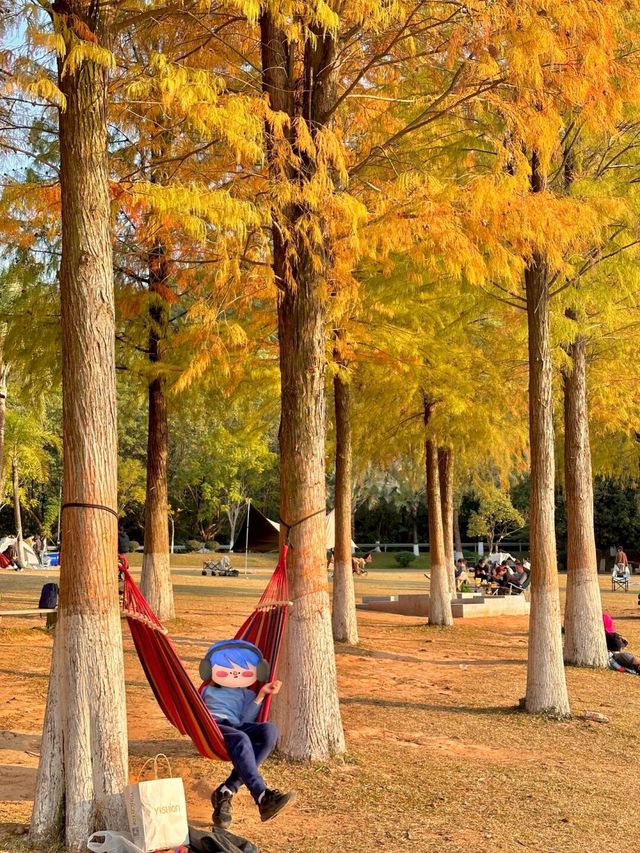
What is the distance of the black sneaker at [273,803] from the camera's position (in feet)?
17.9

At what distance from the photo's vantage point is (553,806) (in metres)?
6.41

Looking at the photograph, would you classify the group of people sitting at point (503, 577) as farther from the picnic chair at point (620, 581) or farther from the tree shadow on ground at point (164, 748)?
the tree shadow on ground at point (164, 748)

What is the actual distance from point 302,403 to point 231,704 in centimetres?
261

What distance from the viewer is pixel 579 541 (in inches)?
522

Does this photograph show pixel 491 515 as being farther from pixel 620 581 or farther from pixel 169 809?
pixel 169 809

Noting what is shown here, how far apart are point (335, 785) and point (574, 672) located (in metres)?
6.67

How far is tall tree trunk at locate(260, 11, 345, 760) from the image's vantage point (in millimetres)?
7316

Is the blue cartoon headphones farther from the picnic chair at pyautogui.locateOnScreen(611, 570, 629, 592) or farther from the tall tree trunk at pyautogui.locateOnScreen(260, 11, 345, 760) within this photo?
the picnic chair at pyautogui.locateOnScreen(611, 570, 629, 592)

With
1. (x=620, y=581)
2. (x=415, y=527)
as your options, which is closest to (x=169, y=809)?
(x=620, y=581)

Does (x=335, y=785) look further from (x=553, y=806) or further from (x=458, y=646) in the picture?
(x=458, y=646)

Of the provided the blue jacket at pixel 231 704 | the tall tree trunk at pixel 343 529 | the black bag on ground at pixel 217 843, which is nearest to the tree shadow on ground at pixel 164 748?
the blue jacket at pixel 231 704

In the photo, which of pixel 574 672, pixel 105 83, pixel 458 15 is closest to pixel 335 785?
pixel 105 83

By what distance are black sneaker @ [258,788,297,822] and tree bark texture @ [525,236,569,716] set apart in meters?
4.74

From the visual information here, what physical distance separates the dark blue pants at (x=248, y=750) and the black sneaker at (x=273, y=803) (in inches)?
1.9
